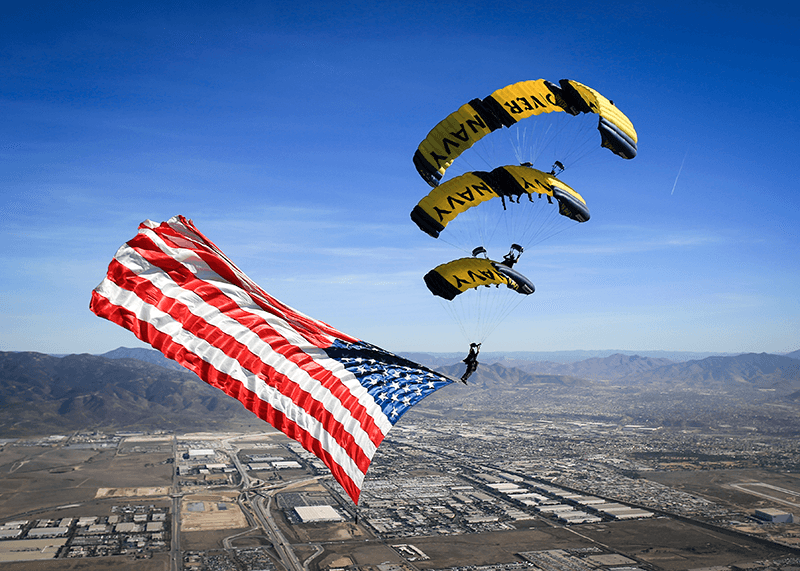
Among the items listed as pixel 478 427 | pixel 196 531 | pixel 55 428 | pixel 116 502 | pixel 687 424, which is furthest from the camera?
pixel 687 424

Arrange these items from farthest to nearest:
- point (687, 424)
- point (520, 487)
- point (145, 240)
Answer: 1. point (687, 424)
2. point (520, 487)
3. point (145, 240)

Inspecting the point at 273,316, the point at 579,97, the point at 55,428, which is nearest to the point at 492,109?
the point at 579,97

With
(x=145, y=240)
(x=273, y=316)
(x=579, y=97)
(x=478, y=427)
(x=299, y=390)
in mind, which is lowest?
(x=478, y=427)

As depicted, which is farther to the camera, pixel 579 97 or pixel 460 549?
pixel 460 549

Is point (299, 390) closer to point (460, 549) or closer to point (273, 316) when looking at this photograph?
point (273, 316)

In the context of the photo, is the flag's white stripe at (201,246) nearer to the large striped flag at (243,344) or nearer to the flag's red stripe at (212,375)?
the large striped flag at (243,344)

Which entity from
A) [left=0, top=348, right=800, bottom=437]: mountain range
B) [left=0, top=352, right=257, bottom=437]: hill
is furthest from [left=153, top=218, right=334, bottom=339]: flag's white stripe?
[left=0, top=352, right=257, bottom=437]: hill
